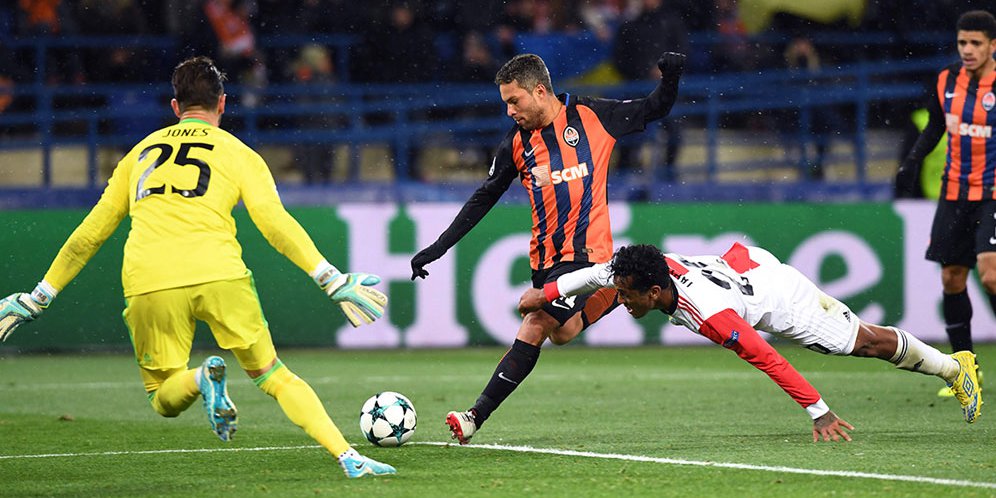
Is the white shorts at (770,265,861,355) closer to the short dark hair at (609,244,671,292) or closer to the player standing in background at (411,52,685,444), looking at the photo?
the short dark hair at (609,244,671,292)

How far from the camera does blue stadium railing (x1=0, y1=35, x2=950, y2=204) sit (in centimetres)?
1542

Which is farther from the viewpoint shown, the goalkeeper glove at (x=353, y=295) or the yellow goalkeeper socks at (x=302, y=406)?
the yellow goalkeeper socks at (x=302, y=406)

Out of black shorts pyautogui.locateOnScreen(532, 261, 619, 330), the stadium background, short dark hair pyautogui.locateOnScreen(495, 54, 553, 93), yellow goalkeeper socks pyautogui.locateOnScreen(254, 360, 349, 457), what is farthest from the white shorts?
the stadium background

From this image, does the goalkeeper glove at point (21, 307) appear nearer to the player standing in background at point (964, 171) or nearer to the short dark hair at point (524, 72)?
the short dark hair at point (524, 72)

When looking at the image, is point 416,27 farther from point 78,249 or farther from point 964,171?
point 78,249

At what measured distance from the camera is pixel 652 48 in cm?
1577

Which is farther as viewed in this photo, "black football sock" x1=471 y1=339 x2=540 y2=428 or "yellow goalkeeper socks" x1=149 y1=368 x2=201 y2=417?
"black football sock" x1=471 y1=339 x2=540 y2=428

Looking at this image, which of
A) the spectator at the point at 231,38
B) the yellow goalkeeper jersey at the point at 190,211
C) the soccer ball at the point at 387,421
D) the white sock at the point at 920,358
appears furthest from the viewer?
the spectator at the point at 231,38

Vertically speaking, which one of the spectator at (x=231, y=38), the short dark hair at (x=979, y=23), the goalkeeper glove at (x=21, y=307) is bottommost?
the goalkeeper glove at (x=21, y=307)

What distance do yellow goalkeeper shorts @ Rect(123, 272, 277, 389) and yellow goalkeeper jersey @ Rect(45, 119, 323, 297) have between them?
0.14ft

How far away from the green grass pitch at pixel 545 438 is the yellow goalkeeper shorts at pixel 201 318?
53 centimetres

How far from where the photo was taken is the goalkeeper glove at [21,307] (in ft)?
19.6

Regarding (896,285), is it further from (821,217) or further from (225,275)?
(225,275)

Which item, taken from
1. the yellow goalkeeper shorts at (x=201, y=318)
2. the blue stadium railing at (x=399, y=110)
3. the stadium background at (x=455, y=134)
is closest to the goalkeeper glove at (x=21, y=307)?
the yellow goalkeeper shorts at (x=201, y=318)
